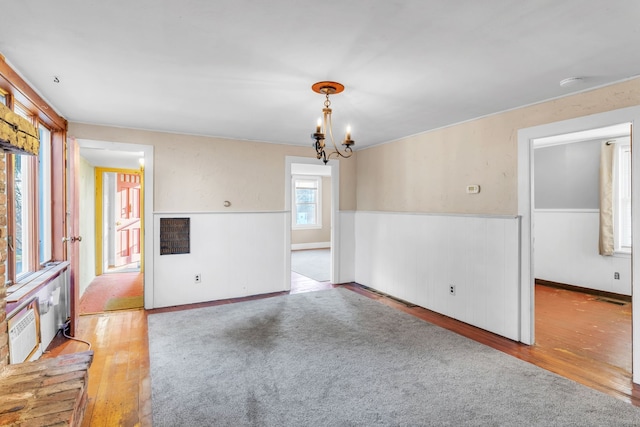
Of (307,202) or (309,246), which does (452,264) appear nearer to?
(309,246)

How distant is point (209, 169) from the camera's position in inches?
178

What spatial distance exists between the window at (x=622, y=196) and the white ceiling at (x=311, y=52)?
2.96m

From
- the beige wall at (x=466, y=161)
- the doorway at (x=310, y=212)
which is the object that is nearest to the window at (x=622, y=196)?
the beige wall at (x=466, y=161)

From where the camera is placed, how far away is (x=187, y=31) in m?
1.81

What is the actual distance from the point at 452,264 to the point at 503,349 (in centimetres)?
105

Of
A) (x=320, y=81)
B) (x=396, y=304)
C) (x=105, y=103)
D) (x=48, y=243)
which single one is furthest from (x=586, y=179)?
(x=48, y=243)

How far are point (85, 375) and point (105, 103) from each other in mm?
2366

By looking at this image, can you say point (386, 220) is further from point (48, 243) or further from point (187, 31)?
point (48, 243)

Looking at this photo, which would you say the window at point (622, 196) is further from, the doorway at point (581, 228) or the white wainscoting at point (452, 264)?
the white wainscoting at point (452, 264)

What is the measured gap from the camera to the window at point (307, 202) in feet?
32.2

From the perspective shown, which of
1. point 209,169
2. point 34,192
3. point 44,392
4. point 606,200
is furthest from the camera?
point 606,200

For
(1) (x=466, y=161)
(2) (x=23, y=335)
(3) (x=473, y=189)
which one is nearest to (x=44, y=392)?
(2) (x=23, y=335)

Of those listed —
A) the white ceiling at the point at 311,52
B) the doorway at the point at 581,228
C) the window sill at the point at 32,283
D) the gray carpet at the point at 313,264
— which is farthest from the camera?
the gray carpet at the point at 313,264

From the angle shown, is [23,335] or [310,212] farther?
[310,212]
